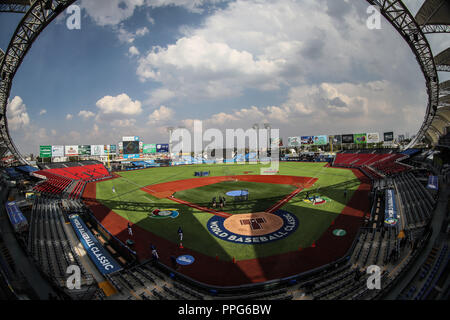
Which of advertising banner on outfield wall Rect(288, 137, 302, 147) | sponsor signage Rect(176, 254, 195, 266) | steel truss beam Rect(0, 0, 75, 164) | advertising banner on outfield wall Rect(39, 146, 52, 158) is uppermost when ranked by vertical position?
steel truss beam Rect(0, 0, 75, 164)

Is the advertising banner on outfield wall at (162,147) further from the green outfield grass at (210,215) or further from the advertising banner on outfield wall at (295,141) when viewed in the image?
the advertising banner on outfield wall at (295,141)

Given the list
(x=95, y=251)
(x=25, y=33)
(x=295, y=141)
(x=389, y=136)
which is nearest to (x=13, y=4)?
(x=25, y=33)

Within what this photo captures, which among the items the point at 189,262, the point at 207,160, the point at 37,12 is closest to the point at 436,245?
the point at 189,262

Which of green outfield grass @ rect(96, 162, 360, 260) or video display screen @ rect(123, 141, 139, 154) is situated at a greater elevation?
video display screen @ rect(123, 141, 139, 154)

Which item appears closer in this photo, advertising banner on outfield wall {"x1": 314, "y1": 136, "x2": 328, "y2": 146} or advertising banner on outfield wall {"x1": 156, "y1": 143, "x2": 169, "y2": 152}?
advertising banner on outfield wall {"x1": 314, "y1": 136, "x2": 328, "y2": 146}

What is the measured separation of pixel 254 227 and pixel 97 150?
6839 cm

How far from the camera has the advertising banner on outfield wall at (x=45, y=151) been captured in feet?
182

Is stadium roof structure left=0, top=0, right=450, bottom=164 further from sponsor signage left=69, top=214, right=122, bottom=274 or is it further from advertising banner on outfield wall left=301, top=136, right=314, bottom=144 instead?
advertising banner on outfield wall left=301, top=136, right=314, bottom=144

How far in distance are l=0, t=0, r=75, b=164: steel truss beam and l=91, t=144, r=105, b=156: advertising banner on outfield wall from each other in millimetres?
33820

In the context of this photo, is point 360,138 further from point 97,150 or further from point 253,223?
point 97,150

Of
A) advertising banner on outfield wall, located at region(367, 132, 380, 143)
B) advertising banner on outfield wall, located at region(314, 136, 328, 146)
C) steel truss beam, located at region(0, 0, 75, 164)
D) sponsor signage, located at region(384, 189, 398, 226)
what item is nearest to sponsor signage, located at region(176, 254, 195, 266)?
sponsor signage, located at region(384, 189, 398, 226)

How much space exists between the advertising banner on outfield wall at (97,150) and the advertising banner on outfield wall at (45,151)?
438 inches

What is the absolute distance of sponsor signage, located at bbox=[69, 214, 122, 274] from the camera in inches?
499
